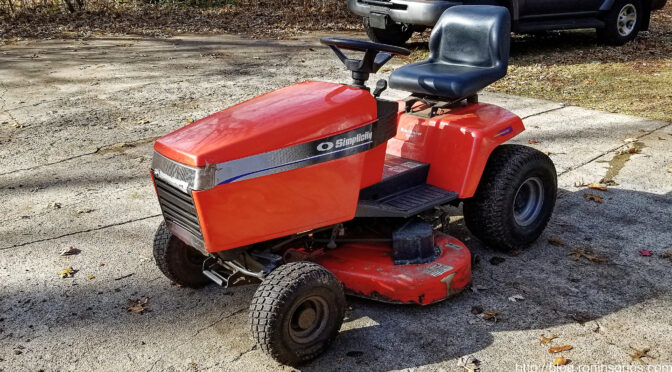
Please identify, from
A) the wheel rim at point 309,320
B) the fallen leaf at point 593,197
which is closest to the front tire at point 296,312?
the wheel rim at point 309,320

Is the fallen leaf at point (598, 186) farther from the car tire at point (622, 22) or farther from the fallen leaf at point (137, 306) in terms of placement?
the car tire at point (622, 22)

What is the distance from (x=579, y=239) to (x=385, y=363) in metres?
1.82

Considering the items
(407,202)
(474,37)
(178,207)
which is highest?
(474,37)

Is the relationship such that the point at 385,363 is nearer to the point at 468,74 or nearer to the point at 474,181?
the point at 474,181

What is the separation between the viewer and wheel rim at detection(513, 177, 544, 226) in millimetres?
4207

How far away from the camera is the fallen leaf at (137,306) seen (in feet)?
11.7

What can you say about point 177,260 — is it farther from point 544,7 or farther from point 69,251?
point 544,7

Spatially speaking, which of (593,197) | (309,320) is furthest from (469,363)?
A: (593,197)

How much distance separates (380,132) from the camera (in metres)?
3.45

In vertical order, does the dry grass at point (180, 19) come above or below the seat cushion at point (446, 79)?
below

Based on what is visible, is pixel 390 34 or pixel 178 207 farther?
pixel 390 34

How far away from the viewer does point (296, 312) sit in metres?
3.09

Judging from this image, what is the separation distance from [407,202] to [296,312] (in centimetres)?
93

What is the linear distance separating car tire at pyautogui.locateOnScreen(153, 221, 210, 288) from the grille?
0.29 m
